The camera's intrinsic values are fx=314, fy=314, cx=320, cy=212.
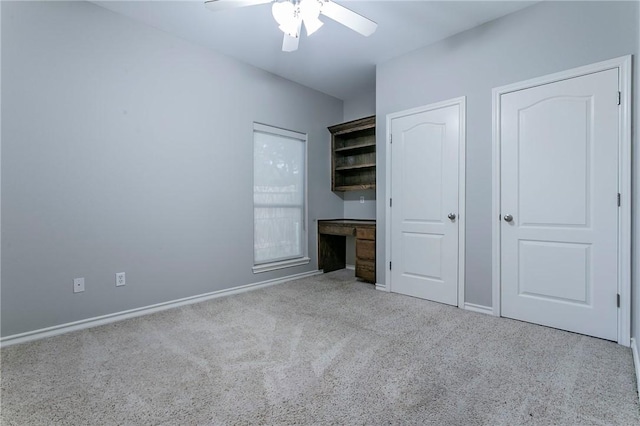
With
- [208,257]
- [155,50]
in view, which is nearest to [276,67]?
[155,50]

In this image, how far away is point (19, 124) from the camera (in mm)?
2236

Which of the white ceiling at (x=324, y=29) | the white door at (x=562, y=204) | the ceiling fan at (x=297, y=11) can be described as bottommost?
the white door at (x=562, y=204)

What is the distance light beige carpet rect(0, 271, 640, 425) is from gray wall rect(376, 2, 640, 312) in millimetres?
571

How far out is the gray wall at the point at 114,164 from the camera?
7.41 feet

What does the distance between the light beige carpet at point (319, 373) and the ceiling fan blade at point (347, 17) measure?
2256 mm

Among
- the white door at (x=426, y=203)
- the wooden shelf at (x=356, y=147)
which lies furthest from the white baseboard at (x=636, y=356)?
the wooden shelf at (x=356, y=147)

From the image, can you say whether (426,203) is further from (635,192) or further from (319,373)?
(319,373)

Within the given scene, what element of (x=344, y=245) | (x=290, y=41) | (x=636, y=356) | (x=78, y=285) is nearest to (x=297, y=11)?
(x=290, y=41)

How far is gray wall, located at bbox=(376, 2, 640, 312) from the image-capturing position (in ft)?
7.47

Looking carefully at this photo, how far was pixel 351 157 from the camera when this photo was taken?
15.8 ft

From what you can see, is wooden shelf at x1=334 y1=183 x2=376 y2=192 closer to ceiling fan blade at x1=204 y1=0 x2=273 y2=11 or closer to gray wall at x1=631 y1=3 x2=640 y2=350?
gray wall at x1=631 y1=3 x2=640 y2=350

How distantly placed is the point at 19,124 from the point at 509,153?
3.80 m

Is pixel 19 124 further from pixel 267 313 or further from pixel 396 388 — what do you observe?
pixel 396 388

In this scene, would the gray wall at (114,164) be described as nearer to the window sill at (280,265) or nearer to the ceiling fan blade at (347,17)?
the window sill at (280,265)
